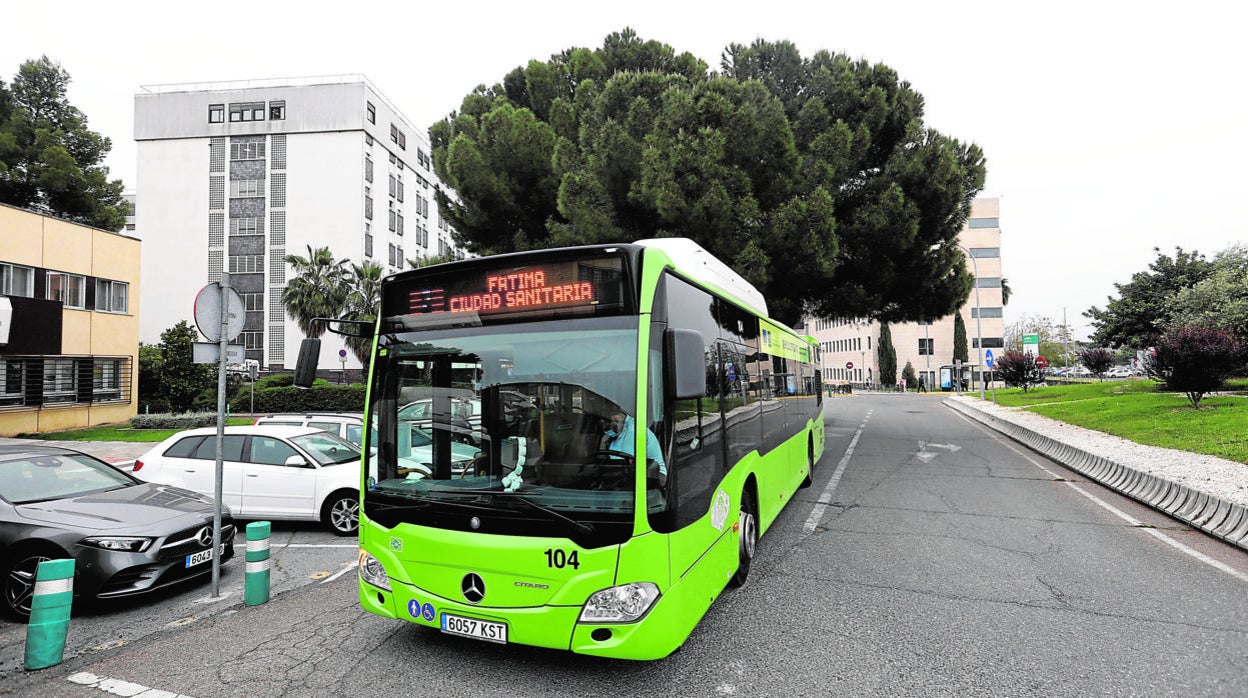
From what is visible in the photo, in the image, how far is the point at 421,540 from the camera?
3.82m

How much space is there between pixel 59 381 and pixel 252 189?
107 ft

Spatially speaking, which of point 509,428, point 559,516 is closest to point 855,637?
point 559,516

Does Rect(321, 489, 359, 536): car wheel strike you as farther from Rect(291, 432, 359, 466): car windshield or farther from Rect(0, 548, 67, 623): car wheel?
Rect(0, 548, 67, 623): car wheel

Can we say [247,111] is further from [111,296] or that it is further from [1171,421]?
[1171,421]

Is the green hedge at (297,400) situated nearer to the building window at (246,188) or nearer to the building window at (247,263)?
the building window at (247,263)

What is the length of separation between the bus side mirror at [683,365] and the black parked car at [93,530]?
5003 millimetres

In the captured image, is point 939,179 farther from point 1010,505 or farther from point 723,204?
point 1010,505

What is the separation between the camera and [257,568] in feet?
17.5

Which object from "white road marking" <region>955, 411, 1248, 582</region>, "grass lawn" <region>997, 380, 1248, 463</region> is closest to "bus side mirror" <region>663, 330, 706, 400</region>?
"white road marking" <region>955, 411, 1248, 582</region>

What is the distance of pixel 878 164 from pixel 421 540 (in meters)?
18.4

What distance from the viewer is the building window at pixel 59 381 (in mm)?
23016

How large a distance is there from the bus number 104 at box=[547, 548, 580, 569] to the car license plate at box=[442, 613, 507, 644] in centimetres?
50

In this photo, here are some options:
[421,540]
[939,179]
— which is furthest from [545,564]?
[939,179]

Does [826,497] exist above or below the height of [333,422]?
below
